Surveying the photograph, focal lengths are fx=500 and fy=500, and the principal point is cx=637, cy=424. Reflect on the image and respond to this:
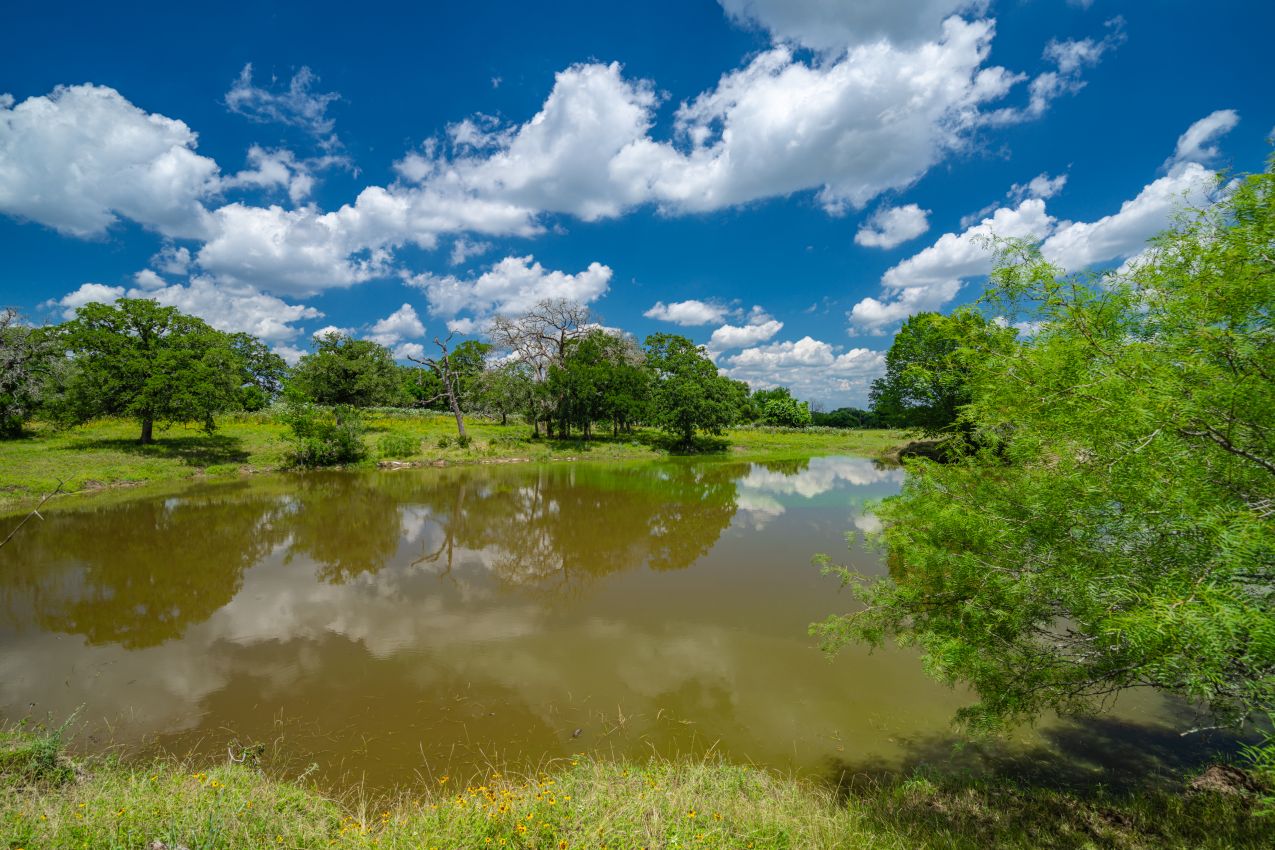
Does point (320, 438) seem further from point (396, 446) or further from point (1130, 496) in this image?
point (1130, 496)

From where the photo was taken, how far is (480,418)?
60.5m

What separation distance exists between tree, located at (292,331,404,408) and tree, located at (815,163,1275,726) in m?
48.1

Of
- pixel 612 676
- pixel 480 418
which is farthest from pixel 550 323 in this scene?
pixel 612 676

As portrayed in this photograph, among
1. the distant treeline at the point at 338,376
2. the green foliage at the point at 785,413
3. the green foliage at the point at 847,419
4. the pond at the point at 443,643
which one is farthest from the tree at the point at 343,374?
A: the green foliage at the point at 847,419

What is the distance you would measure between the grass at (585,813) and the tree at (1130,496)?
95 centimetres

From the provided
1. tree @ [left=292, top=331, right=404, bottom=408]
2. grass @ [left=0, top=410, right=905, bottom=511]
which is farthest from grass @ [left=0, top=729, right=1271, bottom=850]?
tree @ [left=292, top=331, right=404, bottom=408]

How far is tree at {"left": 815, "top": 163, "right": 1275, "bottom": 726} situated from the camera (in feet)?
10.9

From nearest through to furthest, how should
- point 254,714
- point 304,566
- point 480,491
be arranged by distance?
point 254,714
point 304,566
point 480,491

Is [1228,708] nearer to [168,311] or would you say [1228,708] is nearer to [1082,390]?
[1082,390]

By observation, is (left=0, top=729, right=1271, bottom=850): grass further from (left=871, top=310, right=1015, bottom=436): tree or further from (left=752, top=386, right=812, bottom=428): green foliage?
(left=752, top=386, right=812, bottom=428): green foliage

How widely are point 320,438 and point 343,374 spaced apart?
1413cm

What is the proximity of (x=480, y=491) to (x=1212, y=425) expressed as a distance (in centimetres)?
2676

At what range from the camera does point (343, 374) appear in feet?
145

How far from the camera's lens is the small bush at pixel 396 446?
35.7 metres
